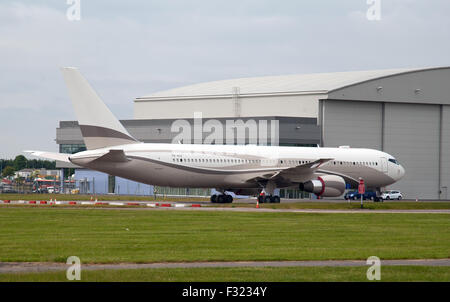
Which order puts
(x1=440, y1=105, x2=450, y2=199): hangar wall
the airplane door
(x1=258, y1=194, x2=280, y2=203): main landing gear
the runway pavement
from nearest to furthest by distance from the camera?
the runway pavement
(x1=258, y1=194, x2=280, y2=203): main landing gear
the airplane door
(x1=440, y1=105, x2=450, y2=199): hangar wall

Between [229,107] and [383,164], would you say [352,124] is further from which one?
[383,164]

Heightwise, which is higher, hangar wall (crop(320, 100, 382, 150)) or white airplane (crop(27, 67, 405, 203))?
hangar wall (crop(320, 100, 382, 150))

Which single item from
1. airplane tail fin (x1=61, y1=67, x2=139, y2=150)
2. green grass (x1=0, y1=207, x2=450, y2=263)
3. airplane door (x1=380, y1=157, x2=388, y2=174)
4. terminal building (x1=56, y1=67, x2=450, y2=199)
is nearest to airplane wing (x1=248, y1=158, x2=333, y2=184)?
airplane door (x1=380, y1=157, x2=388, y2=174)

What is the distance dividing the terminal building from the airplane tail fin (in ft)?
111

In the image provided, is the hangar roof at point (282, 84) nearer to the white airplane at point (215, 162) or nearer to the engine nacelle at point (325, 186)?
the white airplane at point (215, 162)

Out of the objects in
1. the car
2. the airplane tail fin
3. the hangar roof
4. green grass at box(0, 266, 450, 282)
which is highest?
the hangar roof

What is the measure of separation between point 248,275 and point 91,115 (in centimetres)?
3279

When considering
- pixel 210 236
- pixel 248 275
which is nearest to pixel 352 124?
pixel 210 236

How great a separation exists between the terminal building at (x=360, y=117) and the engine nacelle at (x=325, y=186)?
2509 centimetres

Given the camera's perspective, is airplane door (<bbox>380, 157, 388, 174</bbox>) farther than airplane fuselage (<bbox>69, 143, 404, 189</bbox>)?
Yes

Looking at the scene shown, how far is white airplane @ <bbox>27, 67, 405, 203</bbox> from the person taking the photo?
162ft

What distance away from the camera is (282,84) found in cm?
9600

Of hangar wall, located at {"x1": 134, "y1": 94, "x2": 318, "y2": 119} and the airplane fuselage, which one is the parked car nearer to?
hangar wall, located at {"x1": 134, "y1": 94, "x2": 318, "y2": 119}

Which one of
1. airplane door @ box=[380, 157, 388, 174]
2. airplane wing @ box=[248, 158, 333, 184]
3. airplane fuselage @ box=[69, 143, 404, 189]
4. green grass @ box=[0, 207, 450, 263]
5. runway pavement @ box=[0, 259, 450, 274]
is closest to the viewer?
runway pavement @ box=[0, 259, 450, 274]
